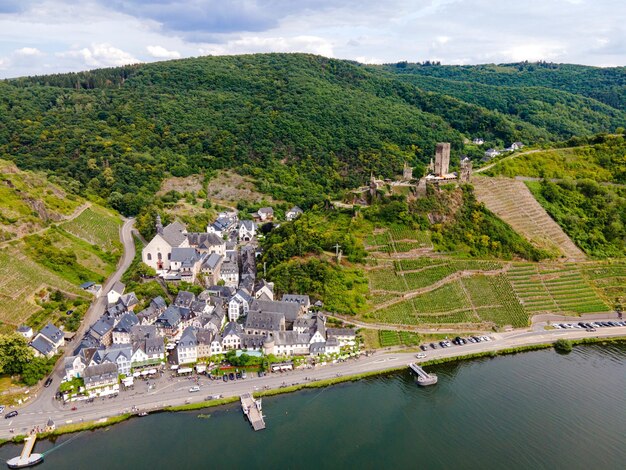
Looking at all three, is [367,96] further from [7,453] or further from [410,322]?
[7,453]

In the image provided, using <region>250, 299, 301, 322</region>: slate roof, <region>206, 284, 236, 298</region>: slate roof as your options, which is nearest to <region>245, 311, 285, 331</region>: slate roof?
<region>250, 299, 301, 322</region>: slate roof

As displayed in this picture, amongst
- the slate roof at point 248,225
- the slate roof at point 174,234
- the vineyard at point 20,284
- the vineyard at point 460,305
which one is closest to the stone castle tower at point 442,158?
the vineyard at point 460,305

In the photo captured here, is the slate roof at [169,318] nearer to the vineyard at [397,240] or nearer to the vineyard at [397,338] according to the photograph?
the vineyard at [397,338]

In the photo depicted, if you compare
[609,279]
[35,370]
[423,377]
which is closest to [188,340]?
[35,370]

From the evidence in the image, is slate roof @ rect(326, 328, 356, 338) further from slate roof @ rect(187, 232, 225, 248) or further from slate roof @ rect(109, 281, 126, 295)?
slate roof @ rect(109, 281, 126, 295)

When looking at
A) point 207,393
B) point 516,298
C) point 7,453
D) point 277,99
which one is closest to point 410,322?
point 516,298

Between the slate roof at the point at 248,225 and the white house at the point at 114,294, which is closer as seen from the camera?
the white house at the point at 114,294
